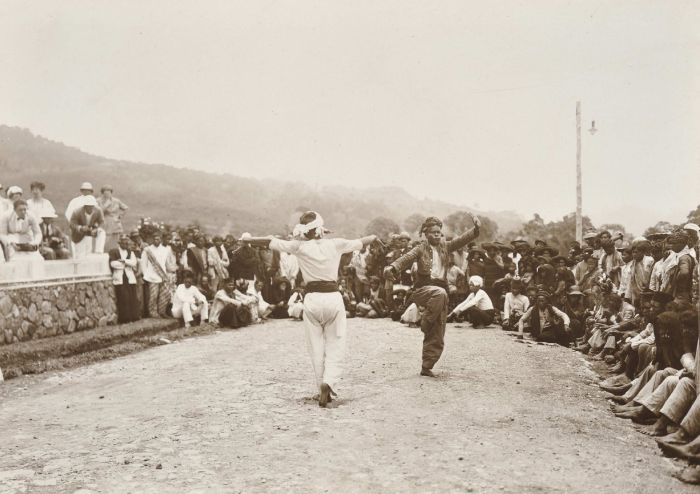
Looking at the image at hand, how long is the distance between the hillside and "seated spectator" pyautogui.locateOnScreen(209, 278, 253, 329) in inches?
766

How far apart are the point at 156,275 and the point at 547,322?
324 inches

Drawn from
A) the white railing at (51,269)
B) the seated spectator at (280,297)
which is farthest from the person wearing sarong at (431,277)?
the seated spectator at (280,297)

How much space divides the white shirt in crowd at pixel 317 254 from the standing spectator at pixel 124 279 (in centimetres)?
822

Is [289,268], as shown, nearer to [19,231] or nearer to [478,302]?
[478,302]

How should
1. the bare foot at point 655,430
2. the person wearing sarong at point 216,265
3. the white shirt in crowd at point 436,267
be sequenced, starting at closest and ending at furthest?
the bare foot at point 655,430
the white shirt in crowd at point 436,267
the person wearing sarong at point 216,265

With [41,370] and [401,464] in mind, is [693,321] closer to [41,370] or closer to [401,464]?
[401,464]

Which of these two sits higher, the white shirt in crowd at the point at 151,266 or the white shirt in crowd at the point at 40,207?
the white shirt in crowd at the point at 40,207

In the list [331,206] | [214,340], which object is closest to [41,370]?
[214,340]

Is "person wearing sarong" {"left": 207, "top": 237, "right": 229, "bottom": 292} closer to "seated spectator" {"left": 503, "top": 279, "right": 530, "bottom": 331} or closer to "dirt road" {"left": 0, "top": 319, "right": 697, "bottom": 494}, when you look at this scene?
"dirt road" {"left": 0, "top": 319, "right": 697, "bottom": 494}

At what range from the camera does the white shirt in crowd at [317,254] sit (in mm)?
7633

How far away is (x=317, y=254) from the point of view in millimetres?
7633

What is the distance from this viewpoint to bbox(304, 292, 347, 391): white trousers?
7.50 metres

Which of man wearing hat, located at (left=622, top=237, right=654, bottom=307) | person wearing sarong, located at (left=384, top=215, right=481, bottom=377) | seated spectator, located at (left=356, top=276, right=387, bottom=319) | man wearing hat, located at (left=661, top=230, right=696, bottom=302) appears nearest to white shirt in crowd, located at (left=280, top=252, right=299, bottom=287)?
seated spectator, located at (left=356, top=276, right=387, bottom=319)

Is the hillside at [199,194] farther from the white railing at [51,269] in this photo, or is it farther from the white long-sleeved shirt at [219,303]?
the white long-sleeved shirt at [219,303]
